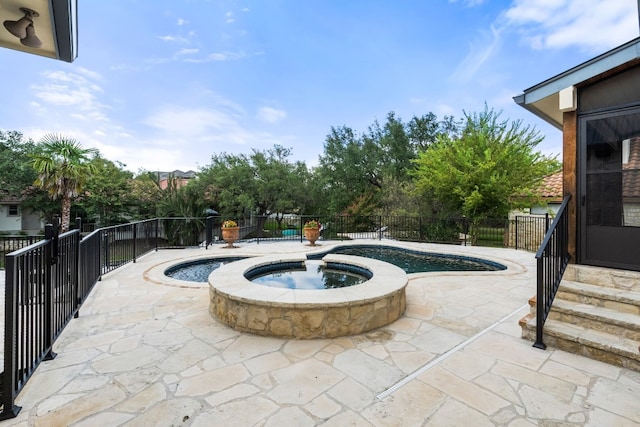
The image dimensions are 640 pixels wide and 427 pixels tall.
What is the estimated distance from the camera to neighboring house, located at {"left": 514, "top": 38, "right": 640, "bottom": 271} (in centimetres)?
303

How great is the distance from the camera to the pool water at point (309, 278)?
15.4 ft

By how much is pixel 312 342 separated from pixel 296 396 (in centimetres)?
91

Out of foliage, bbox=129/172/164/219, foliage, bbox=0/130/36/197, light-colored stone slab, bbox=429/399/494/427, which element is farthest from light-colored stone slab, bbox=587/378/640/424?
foliage, bbox=0/130/36/197

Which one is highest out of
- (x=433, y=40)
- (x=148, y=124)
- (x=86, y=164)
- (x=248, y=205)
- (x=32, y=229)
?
(x=433, y=40)

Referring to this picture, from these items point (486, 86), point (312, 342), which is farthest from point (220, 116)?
point (312, 342)

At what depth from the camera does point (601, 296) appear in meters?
2.94

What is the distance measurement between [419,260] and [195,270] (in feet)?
20.1

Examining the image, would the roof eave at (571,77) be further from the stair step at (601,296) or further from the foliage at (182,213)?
the foliage at (182,213)

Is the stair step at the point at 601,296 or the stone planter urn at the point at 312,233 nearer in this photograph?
the stair step at the point at 601,296

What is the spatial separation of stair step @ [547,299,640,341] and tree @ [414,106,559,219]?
763 cm

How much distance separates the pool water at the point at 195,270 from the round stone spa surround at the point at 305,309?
289cm

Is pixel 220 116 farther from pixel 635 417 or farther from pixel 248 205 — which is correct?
pixel 635 417

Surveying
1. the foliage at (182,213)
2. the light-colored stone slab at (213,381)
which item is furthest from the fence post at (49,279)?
the foliage at (182,213)

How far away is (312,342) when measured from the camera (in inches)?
117
